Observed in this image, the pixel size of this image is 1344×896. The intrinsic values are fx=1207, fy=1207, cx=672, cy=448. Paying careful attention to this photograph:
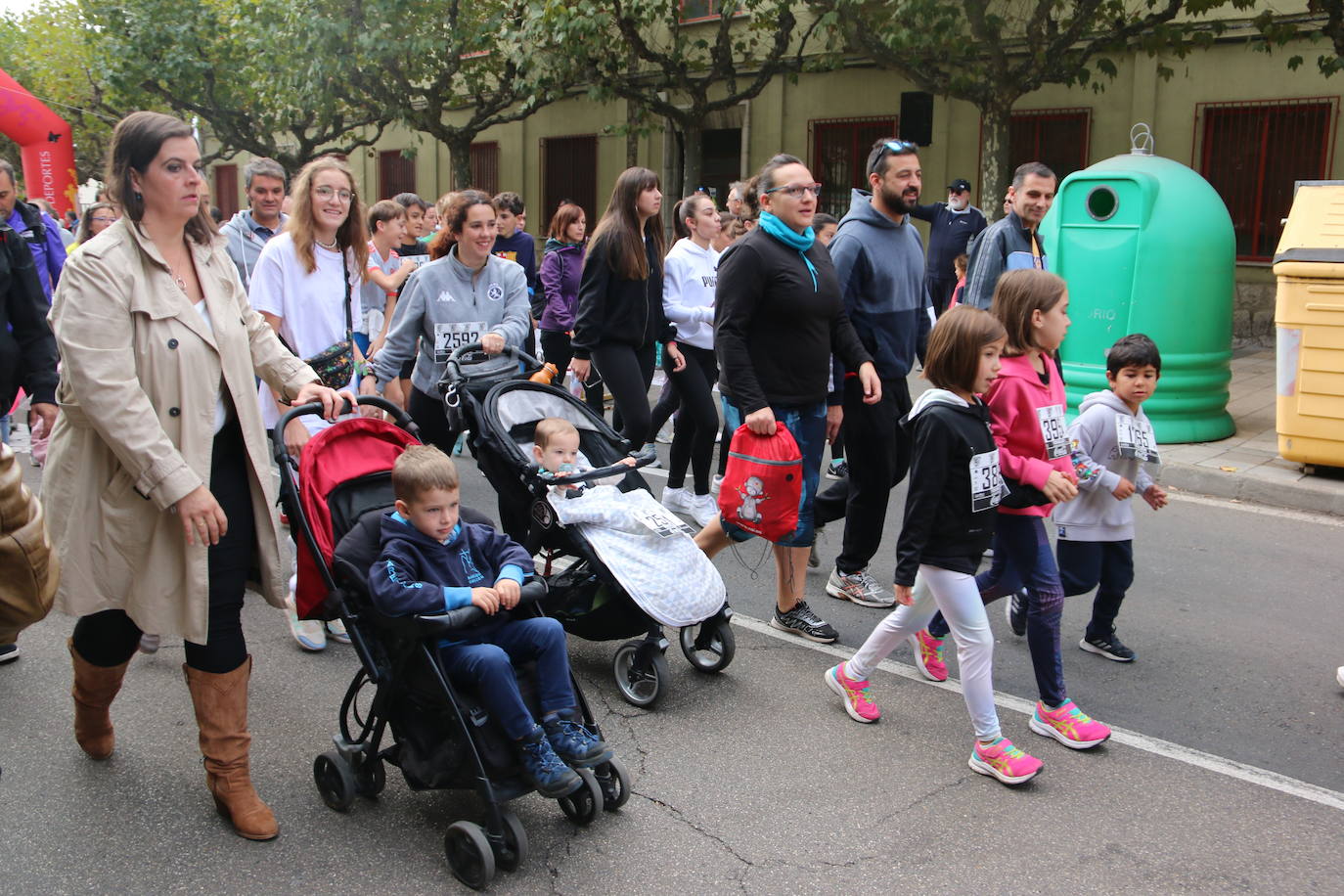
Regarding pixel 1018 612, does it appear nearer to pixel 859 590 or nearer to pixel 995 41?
pixel 859 590

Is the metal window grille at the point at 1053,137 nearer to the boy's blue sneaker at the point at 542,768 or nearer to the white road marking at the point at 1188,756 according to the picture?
the white road marking at the point at 1188,756

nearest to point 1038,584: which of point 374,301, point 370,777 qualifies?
point 370,777

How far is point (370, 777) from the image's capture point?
3639mm

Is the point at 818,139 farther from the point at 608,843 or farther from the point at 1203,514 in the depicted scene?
the point at 608,843

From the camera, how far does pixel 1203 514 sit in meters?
7.46

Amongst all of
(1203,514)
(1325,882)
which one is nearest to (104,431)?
(1325,882)

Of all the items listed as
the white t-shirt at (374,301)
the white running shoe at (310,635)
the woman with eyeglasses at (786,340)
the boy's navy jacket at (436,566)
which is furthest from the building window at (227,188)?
the boy's navy jacket at (436,566)

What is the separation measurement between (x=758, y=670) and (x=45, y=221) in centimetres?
439

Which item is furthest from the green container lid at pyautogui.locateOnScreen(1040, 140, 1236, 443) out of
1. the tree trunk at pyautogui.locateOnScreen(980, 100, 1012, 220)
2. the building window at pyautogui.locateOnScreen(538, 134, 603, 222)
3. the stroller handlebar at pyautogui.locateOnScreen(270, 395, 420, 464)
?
the building window at pyautogui.locateOnScreen(538, 134, 603, 222)

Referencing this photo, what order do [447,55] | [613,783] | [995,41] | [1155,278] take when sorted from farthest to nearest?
Result: [447,55] < [995,41] < [1155,278] < [613,783]

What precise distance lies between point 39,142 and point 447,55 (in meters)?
6.69

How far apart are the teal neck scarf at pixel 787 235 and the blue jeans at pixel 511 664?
2122mm

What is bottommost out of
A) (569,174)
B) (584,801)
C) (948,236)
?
(584,801)

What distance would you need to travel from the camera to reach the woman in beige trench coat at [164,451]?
320 centimetres
